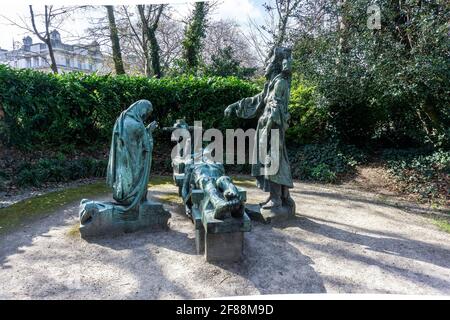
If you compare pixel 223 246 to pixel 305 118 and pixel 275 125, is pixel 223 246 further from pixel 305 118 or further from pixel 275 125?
pixel 305 118

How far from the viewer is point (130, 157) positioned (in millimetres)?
4641

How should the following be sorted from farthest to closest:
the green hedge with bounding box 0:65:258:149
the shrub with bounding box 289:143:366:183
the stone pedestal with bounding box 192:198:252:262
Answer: the shrub with bounding box 289:143:366:183, the green hedge with bounding box 0:65:258:149, the stone pedestal with bounding box 192:198:252:262

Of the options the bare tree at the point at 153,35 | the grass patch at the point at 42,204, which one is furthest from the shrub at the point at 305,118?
the bare tree at the point at 153,35

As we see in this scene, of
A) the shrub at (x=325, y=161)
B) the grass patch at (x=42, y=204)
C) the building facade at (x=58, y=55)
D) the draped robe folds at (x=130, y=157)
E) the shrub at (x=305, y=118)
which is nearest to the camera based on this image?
the draped robe folds at (x=130, y=157)

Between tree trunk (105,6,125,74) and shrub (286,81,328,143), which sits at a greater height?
tree trunk (105,6,125,74)

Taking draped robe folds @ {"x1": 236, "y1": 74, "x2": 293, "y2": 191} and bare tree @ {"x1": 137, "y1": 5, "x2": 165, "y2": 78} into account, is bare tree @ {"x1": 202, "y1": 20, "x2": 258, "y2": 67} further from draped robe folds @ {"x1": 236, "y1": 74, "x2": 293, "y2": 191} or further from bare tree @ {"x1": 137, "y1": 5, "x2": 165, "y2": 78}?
draped robe folds @ {"x1": 236, "y1": 74, "x2": 293, "y2": 191}

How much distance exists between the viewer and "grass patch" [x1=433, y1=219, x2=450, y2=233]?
5.56 m

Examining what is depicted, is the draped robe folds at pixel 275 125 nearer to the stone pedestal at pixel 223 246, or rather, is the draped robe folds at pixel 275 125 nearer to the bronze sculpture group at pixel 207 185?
the bronze sculpture group at pixel 207 185

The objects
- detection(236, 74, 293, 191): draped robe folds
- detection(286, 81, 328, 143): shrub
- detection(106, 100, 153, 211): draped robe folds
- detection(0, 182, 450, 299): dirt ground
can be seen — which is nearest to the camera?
detection(0, 182, 450, 299): dirt ground

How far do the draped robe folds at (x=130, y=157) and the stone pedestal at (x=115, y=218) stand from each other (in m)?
0.14

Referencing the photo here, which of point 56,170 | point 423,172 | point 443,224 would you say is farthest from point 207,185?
point 423,172

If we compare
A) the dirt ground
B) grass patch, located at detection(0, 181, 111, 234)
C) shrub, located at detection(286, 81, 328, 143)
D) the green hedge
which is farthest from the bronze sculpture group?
shrub, located at detection(286, 81, 328, 143)

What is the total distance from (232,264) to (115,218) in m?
1.97

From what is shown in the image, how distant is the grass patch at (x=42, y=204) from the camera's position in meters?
5.56
